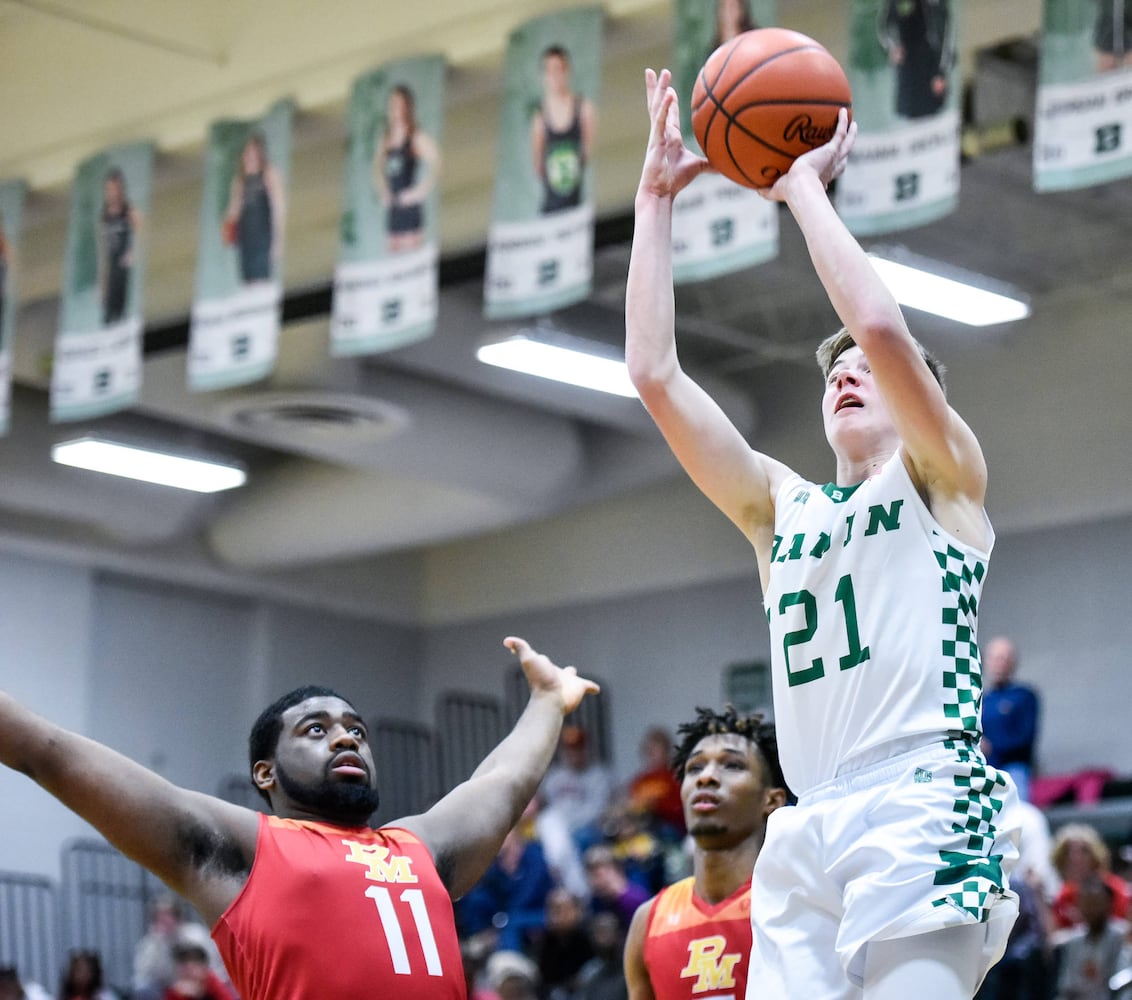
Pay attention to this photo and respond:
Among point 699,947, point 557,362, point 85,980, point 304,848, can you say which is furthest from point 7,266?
point 304,848

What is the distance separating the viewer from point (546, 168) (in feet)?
31.2

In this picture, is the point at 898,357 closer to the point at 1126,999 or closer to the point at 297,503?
the point at 1126,999

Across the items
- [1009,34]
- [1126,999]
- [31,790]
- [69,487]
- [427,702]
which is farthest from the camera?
[427,702]

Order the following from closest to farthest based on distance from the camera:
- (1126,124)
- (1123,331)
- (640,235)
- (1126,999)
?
(640,235)
(1126,124)
(1126,999)
(1123,331)

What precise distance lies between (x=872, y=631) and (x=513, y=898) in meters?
10.7

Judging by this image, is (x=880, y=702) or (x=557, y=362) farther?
(x=557, y=362)

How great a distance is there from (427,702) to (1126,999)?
41.5 ft

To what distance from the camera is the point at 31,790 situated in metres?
17.6

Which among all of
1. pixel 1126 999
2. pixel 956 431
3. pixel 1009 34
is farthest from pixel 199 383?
pixel 956 431

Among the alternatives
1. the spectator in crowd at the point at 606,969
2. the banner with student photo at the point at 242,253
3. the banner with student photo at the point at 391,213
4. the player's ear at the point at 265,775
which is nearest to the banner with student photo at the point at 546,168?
the banner with student photo at the point at 391,213

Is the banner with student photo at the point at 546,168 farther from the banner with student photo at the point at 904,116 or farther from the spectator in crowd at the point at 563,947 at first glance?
the spectator in crowd at the point at 563,947

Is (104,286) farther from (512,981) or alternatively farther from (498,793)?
(498,793)

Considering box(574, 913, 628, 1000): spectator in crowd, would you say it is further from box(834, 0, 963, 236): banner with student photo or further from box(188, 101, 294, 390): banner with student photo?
box(834, 0, 963, 236): banner with student photo

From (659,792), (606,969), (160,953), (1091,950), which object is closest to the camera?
(1091,950)
